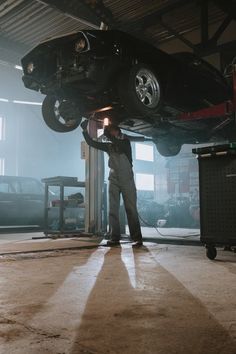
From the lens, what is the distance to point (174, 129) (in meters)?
5.68

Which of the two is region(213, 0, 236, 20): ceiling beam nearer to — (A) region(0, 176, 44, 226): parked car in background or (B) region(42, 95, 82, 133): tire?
(B) region(42, 95, 82, 133): tire

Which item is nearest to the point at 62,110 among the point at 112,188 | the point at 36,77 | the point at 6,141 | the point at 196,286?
the point at 36,77

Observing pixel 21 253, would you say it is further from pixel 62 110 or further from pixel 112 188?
pixel 62 110

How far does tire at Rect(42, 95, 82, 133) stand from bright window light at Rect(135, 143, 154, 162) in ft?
42.2

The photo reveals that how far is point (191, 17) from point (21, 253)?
18.2ft

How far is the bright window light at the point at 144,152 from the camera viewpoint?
18.0 m

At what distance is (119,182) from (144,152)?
45.5ft

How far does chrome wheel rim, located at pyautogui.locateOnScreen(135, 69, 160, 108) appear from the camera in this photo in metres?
4.17

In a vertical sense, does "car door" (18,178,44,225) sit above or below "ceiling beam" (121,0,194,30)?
below

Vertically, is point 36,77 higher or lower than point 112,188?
higher

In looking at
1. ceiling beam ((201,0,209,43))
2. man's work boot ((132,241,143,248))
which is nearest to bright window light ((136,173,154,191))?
ceiling beam ((201,0,209,43))

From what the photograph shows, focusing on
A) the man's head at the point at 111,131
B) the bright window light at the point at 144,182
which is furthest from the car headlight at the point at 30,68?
the bright window light at the point at 144,182

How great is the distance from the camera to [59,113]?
4.86m

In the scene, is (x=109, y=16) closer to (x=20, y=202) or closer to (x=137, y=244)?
(x=137, y=244)
